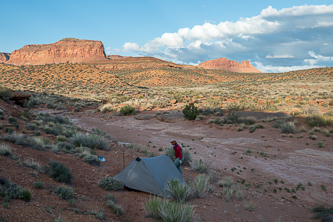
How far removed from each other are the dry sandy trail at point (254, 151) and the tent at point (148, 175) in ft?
12.6

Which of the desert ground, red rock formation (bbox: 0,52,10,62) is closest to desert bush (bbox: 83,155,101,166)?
the desert ground

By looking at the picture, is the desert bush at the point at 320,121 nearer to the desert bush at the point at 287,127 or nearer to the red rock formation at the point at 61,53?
the desert bush at the point at 287,127

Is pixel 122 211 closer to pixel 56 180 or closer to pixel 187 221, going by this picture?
pixel 187 221

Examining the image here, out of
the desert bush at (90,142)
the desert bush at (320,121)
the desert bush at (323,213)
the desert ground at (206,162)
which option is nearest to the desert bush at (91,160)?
the desert ground at (206,162)

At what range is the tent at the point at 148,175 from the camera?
6.47m

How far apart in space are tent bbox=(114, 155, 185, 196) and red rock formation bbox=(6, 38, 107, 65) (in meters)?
142

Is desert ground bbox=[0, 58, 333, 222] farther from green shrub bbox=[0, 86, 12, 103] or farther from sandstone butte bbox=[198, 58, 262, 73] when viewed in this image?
sandstone butte bbox=[198, 58, 262, 73]

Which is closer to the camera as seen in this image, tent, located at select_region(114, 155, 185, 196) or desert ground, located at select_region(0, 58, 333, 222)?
desert ground, located at select_region(0, 58, 333, 222)

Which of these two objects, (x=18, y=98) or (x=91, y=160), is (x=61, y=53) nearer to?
(x=18, y=98)

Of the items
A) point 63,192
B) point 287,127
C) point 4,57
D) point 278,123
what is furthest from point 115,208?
point 4,57

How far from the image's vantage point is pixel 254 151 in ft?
42.1

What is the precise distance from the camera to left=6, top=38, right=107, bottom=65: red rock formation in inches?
5359

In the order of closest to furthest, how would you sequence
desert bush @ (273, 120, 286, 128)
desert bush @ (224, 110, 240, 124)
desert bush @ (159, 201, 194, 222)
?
1. desert bush @ (159, 201, 194, 222)
2. desert bush @ (273, 120, 286, 128)
3. desert bush @ (224, 110, 240, 124)

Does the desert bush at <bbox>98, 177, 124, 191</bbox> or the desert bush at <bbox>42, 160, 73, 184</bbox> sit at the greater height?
the desert bush at <bbox>42, 160, 73, 184</bbox>
